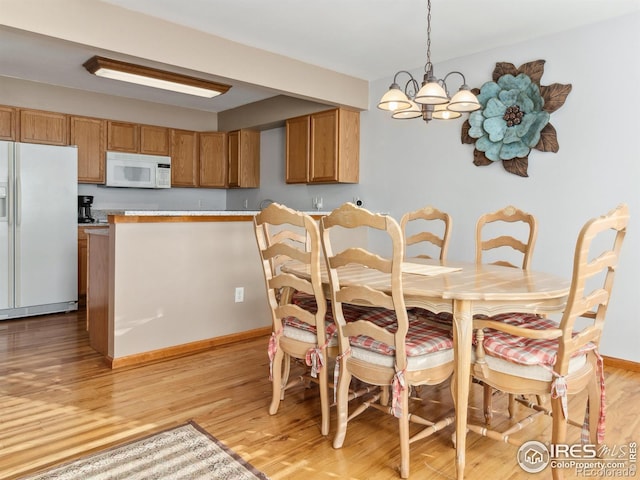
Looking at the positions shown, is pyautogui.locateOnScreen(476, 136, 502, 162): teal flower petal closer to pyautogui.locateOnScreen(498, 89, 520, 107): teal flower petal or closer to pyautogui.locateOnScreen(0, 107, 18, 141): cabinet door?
pyautogui.locateOnScreen(498, 89, 520, 107): teal flower petal

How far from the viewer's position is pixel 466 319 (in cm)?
176

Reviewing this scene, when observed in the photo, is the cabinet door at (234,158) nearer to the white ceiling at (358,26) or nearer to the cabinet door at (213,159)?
the cabinet door at (213,159)

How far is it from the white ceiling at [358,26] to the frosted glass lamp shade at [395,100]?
2.89ft

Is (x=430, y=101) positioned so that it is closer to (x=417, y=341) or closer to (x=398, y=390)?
(x=417, y=341)

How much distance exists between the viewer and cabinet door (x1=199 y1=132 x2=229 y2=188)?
6.04 meters

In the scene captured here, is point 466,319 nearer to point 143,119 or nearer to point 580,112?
point 580,112

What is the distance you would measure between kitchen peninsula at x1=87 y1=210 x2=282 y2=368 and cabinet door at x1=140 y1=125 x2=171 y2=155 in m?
2.40

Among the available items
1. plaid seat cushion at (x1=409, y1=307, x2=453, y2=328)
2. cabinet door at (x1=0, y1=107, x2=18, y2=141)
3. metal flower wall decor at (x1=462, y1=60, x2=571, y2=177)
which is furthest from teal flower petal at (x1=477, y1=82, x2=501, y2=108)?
cabinet door at (x1=0, y1=107, x2=18, y2=141)

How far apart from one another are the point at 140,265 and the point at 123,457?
152cm

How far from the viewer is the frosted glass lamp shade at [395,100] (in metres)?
2.38

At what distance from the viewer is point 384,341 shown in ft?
6.01

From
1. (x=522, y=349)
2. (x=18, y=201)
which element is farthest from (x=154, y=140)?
(x=522, y=349)

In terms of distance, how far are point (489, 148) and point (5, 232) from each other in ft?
14.3

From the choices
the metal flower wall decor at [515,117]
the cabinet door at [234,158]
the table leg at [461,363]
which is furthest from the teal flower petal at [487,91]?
the cabinet door at [234,158]
